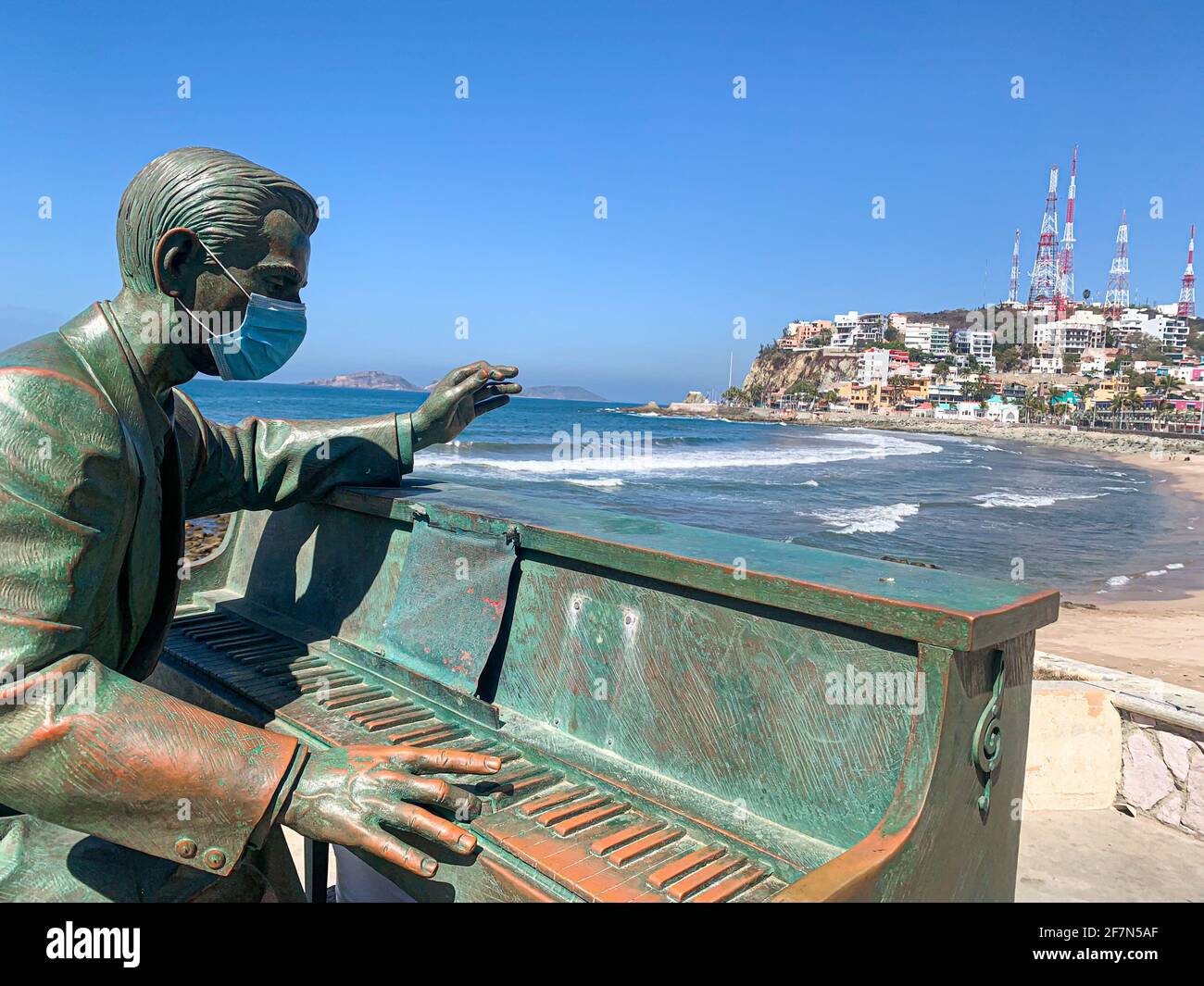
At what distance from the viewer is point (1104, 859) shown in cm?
431

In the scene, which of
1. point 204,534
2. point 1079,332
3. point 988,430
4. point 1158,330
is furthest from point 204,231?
point 1158,330

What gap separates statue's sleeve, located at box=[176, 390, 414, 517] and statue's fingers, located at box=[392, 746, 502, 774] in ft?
4.17

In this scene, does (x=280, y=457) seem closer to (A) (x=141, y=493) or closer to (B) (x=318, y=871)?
(A) (x=141, y=493)

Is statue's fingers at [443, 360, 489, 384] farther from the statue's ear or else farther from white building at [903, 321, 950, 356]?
white building at [903, 321, 950, 356]

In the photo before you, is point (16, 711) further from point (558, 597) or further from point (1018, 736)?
point (1018, 736)

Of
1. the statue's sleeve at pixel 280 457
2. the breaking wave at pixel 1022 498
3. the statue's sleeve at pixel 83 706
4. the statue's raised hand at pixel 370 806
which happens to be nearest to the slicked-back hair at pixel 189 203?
the statue's sleeve at pixel 83 706

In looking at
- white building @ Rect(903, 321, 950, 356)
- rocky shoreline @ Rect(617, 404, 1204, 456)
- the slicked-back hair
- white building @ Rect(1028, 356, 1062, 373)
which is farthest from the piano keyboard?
white building @ Rect(903, 321, 950, 356)

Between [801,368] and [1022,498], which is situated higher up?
[801,368]

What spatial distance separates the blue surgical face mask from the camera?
1.76 m

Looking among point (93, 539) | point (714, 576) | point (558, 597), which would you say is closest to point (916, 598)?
point (714, 576)

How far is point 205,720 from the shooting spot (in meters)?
1.47

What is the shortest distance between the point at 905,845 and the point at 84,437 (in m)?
1.63

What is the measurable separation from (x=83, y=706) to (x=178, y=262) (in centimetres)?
89

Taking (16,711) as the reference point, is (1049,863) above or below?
below
